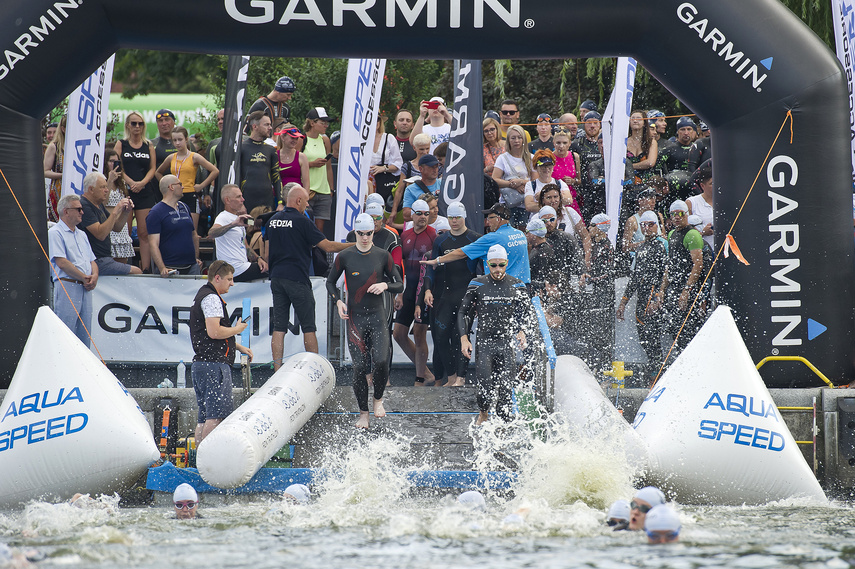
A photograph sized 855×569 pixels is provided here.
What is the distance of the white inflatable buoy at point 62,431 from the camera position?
324 inches

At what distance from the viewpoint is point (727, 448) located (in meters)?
8.02

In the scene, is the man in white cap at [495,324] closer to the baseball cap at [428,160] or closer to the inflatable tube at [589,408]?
the inflatable tube at [589,408]

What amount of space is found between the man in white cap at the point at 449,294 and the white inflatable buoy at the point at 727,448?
2897 millimetres

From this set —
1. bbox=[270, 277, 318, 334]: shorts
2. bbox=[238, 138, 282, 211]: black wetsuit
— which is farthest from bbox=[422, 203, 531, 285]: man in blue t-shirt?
bbox=[238, 138, 282, 211]: black wetsuit

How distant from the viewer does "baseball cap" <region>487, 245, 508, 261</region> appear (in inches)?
389

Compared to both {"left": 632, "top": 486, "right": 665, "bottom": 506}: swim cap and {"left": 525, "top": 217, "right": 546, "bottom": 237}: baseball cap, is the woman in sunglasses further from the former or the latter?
{"left": 632, "top": 486, "right": 665, "bottom": 506}: swim cap

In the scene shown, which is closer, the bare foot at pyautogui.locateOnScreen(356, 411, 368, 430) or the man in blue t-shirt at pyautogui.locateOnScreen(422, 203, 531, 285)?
the bare foot at pyautogui.locateOnScreen(356, 411, 368, 430)

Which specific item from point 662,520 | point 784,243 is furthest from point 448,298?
point 662,520

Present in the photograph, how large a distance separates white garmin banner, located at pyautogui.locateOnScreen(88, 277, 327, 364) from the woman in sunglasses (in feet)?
5.16

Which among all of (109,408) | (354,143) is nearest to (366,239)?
(354,143)

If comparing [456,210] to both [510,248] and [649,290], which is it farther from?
[649,290]

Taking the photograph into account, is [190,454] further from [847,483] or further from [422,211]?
[847,483]

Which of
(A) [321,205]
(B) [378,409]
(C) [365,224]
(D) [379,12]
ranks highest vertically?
(D) [379,12]

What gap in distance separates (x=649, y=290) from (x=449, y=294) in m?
2.08
